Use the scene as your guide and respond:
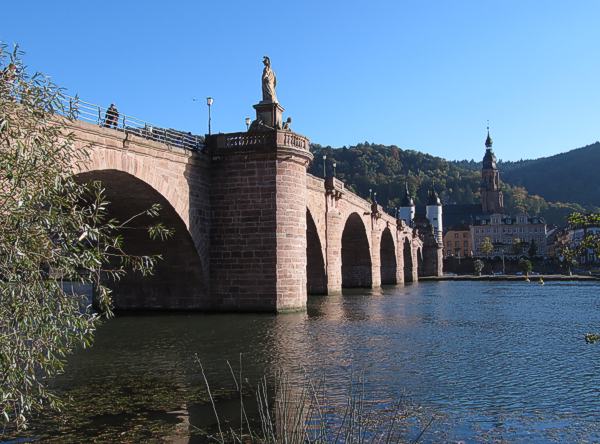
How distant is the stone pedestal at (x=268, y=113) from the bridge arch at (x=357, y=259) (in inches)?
1143

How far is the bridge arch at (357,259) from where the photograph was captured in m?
57.9

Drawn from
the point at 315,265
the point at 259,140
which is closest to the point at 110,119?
the point at 259,140

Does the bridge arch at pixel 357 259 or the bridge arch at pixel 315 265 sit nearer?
the bridge arch at pixel 315 265

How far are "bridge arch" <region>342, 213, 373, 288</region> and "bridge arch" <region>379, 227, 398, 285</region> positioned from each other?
636 inches

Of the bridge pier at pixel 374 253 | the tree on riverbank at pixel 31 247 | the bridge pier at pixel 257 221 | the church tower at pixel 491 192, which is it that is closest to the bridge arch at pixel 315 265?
the bridge pier at pixel 257 221

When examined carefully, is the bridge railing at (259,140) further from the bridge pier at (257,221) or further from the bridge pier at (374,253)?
the bridge pier at (374,253)

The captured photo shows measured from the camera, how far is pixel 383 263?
252 feet

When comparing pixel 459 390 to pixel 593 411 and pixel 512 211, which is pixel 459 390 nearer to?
pixel 593 411

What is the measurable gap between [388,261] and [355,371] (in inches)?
2506

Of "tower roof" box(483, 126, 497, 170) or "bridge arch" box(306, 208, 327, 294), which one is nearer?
"bridge arch" box(306, 208, 327, 294)

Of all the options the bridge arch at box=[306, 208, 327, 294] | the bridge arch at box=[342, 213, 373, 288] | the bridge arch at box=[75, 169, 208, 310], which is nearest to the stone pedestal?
the bridge arch at box=[75, 169, 208, 310]

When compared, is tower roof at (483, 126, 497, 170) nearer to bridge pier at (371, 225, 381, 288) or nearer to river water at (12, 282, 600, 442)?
bridge pier at (371, 225, 381, 288)

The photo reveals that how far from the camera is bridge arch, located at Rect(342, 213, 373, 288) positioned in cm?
5791

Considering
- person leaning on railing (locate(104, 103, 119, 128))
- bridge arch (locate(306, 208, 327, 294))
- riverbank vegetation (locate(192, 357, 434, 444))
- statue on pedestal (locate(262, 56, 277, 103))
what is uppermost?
statue on pedestal (locate(262, 56, 277, 103))
